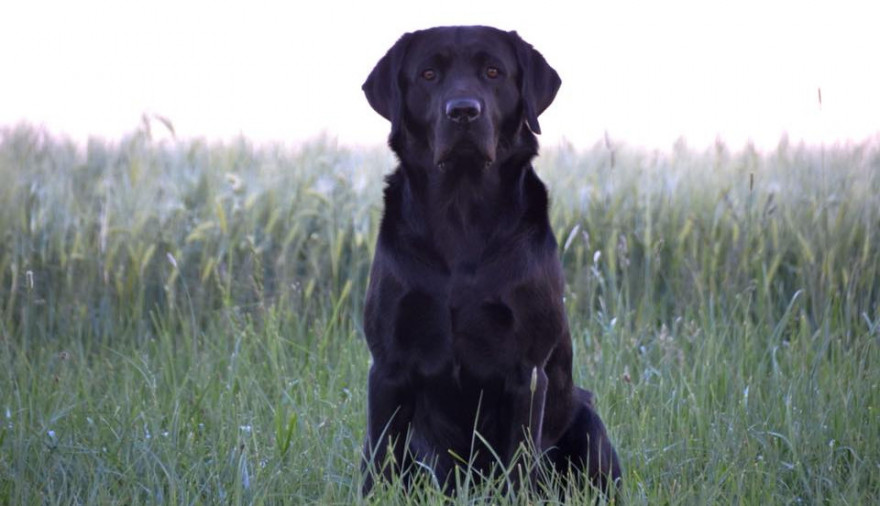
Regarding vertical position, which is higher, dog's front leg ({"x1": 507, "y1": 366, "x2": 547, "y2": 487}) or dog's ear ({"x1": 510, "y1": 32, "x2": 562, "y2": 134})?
dog's ear ({"x1": 510, "y1": 32, "x2": 562, "y2": 134})

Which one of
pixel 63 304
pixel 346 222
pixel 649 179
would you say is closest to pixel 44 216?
pixel 63 304

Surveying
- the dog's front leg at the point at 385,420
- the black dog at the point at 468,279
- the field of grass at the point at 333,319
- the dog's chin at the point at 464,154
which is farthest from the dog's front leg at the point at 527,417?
the dog's chin at the point at 464,154

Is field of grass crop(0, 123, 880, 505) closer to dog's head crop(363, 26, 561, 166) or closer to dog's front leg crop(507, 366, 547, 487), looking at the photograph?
dog's front leg crop(507, 366, 547, 487)

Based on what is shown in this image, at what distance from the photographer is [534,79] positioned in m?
3.44

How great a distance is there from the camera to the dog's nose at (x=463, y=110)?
123 inches

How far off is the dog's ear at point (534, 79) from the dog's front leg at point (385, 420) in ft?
3.10

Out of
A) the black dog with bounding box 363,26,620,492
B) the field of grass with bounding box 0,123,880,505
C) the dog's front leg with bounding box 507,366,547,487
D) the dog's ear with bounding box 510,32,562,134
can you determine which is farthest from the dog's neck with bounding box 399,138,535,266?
the field of grass with bounding box 0,123,880,505

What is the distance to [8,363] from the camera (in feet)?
14.0

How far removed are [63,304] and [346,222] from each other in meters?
1.52

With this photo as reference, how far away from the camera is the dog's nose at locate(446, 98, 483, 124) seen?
123 inches

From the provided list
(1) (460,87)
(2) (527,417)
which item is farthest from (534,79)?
(2) (527,417)

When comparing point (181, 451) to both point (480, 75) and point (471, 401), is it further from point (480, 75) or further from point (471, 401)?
point (480, 75)

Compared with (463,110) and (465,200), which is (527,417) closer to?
(465,200)

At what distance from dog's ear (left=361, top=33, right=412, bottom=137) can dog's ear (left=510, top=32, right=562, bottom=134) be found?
38 cm
